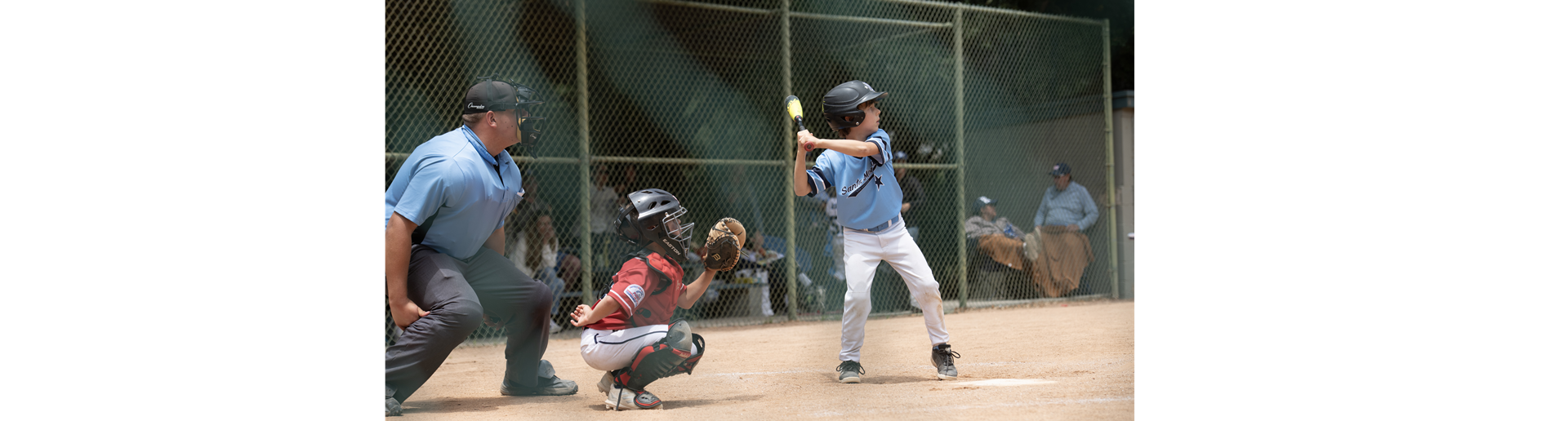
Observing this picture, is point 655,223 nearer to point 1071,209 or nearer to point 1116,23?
point 1071,209

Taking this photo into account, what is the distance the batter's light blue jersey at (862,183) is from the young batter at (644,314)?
3.19ft

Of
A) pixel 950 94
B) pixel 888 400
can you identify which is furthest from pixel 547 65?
pixel 888 400

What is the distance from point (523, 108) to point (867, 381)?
193cm

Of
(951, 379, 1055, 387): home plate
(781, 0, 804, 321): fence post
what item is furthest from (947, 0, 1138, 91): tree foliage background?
(951, 379, 1055, 387): home plate

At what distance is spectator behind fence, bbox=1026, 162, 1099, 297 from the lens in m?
9.94

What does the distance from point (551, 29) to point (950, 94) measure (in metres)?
3.71

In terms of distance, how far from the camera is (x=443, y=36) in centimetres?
729

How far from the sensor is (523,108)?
4188 millimetres

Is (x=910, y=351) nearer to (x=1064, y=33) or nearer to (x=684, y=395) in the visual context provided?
(x=684, y=395)

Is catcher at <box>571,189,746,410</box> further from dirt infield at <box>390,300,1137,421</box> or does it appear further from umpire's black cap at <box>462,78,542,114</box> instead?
umpire's black cap at <box>462,78,542,114</box>

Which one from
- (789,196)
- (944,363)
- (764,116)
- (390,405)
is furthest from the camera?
(764,116)

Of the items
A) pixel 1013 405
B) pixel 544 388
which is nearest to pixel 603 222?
pixel 544 388

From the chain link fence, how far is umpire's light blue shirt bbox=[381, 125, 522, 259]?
10.3 ft

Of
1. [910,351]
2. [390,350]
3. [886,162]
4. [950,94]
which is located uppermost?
[950,94]
